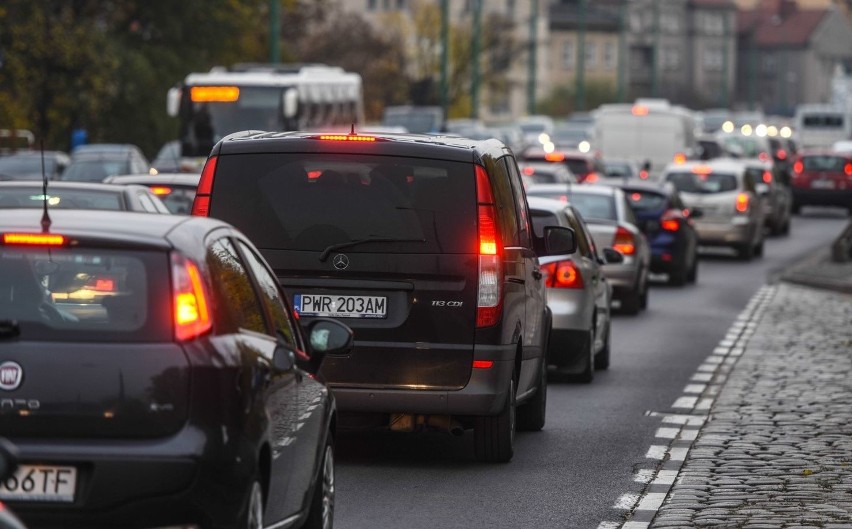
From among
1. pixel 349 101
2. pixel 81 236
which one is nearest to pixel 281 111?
pixel 349 101

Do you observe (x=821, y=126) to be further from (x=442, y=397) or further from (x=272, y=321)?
(x=272, y=321)

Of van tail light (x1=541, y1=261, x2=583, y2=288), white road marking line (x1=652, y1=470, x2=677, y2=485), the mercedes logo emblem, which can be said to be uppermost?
the mercedes logo emblem

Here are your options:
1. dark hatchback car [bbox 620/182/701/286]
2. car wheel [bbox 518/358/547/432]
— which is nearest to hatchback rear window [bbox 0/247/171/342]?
car wheel [bbox 518/358/547/432]

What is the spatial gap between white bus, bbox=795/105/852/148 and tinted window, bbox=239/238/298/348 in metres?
80.6

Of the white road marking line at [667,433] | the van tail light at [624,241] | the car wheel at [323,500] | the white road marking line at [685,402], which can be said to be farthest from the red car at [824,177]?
the car wheel at [323,500]

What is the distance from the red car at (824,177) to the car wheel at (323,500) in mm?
47050

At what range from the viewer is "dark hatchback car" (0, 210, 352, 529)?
252 inches

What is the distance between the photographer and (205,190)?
37.0 feet

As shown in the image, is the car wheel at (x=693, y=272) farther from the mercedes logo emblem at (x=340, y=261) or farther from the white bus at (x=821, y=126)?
the white bus at (x=821, y=126)

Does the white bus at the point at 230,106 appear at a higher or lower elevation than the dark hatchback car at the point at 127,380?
lower

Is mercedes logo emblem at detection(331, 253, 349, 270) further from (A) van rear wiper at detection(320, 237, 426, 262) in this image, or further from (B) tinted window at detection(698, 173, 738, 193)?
(B) tinted window at detection(698, 173, 738, 193)

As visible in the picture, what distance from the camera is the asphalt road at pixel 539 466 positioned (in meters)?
9.96

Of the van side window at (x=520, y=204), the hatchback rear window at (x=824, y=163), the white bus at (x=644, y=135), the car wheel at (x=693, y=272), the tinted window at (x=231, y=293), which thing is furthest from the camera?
the white bus at (x=644, y=135)

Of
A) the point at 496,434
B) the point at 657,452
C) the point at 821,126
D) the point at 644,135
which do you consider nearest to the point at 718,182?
the point at 644,135
